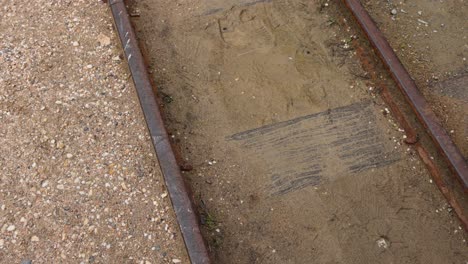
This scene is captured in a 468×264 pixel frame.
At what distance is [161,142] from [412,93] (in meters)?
1.99

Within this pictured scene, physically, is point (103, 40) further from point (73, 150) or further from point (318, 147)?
point (318, 147)

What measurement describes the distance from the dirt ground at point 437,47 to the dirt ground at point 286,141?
43 centimetres

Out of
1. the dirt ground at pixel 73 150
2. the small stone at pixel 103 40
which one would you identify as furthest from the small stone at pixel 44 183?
the small stone at pixel 103 40

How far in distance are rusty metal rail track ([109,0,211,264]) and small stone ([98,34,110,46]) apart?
0.18 meters

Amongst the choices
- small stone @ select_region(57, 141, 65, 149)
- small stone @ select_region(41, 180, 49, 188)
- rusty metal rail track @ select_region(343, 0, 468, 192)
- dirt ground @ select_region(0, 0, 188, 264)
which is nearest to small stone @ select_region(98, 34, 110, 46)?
dirt ground @ select_region(0, 0, 188, 264)

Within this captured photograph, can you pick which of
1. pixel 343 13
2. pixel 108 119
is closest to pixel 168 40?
pixel 108 119

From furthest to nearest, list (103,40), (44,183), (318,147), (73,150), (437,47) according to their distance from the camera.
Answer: (437,47), (103,40), (318,147), (73,150), (44,183)

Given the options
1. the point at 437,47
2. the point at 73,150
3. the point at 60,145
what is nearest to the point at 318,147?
the point at 437,47

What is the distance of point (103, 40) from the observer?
180 inches

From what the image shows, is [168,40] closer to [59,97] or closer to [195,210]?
[59,97]

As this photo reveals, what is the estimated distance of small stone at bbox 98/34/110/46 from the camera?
4547 mm

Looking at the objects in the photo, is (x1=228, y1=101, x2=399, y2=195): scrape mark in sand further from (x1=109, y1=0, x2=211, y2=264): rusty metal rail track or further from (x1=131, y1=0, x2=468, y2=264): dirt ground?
(x1=109, y1=0, x2=211, y2=264): rusty metal rail track

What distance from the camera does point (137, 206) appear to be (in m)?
3.76

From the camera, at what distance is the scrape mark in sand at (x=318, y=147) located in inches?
157
